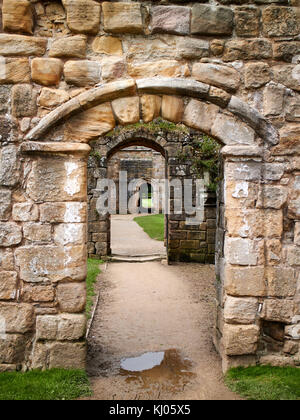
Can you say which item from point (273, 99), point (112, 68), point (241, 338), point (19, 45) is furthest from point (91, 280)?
point (273, 99)

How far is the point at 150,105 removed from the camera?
3885mm

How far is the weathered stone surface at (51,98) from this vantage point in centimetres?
377

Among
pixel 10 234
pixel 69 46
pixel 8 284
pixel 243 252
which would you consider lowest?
pixel 8 284

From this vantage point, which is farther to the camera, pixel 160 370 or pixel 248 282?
Result: pixel 160 370

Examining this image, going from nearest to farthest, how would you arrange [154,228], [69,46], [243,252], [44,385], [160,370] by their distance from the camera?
[44,385]
[69,46]
[243,252]
[160,370]
[154,228]

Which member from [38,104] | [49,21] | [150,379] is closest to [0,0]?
[49,21]

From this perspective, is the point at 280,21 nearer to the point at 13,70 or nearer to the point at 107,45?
the point at 107,45

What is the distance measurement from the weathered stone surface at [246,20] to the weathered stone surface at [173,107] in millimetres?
919

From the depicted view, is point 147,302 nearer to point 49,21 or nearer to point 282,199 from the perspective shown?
point 282,199

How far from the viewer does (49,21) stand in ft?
12.5

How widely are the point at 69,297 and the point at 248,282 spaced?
5.96ft

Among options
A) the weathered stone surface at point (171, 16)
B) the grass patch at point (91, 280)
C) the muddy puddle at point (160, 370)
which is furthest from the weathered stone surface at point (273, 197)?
the grass patch at point (91, 280)

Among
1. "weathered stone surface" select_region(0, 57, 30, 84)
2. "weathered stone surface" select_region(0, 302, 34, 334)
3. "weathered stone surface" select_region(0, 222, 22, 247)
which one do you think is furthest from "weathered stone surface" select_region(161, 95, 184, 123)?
"weathered stone surface" select_region(0, 302, 34, 334)

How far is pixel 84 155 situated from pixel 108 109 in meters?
0.53
